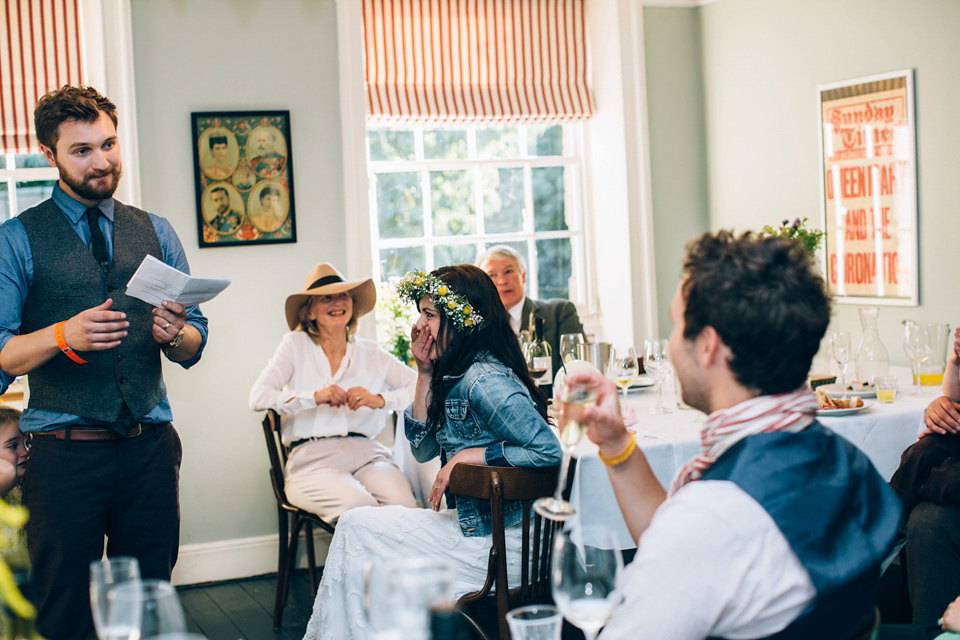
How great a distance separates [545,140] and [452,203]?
26.9 inches

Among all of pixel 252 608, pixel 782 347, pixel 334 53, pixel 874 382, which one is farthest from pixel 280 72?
pixel 782 347

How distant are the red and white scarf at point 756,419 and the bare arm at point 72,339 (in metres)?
1.61

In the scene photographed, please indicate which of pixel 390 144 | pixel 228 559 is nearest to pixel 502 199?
pixel 390 144

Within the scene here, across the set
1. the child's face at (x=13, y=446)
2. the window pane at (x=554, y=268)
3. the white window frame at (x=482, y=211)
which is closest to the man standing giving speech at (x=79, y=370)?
the child's face at (x=13, y=446)

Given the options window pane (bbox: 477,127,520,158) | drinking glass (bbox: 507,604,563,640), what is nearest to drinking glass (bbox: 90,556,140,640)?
drinking glass (bbox: 507,604,563,640)

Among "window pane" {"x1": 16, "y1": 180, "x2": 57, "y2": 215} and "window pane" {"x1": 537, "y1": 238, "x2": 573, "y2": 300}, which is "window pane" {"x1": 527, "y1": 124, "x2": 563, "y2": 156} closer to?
"window pane" {"x1": 537, "y1": 238, "x2": 573, "y2": 300}

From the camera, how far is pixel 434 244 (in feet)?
17.3

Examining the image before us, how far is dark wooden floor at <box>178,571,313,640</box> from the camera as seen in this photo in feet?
12.4

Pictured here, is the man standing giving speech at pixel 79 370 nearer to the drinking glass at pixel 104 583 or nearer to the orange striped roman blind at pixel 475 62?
the drinking glass at pixel 104 583

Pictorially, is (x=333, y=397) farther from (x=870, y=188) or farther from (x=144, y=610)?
(x=144, y=610)

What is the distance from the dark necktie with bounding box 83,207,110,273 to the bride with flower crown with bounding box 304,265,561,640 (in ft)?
2.72

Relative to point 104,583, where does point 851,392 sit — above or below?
below

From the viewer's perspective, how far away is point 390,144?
5180mm

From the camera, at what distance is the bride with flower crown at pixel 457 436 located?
101 inches
